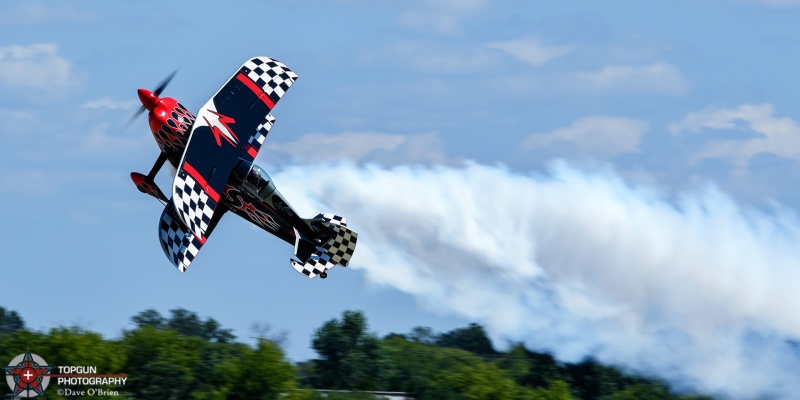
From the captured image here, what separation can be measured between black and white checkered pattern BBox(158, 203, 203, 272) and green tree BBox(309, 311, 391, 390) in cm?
2224

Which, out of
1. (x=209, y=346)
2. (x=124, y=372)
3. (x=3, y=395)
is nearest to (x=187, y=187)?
(x=3, y=395)

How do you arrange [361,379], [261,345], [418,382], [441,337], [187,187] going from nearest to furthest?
[187,187] → [261,345] → [418,382] → [361,379] → [441,337]

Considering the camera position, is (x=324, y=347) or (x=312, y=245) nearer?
(x=312, y=245)

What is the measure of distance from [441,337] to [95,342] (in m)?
48.5

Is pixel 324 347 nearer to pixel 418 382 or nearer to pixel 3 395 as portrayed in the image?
pixel 418 382

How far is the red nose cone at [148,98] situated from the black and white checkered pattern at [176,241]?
7.35ft

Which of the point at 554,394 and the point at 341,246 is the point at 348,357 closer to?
the point at 554,394

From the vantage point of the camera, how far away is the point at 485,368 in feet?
127

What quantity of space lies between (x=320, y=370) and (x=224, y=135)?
81.6ft

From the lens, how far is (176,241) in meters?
Result: 27.4

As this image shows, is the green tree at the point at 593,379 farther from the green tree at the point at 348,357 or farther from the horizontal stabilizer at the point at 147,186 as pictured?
the horizontal stabilizer at the point at 147,186

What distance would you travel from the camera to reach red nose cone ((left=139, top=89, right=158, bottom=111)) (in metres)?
27.3

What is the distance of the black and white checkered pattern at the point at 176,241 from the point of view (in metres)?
26.9

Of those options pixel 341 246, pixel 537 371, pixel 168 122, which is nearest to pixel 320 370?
pixel 537 371
